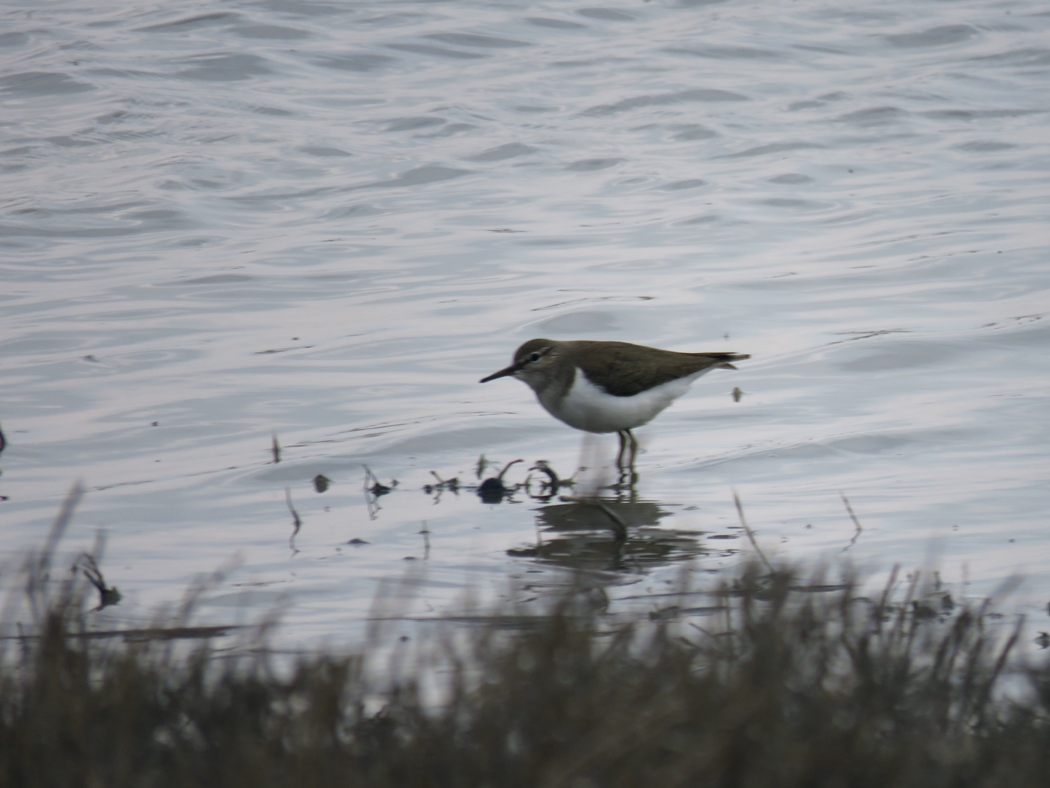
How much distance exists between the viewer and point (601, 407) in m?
8.39

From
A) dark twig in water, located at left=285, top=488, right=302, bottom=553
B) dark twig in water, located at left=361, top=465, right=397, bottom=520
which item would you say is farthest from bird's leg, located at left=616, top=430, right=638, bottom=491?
dark twig in water, located at left=285, top=488, right=302, bottom=553

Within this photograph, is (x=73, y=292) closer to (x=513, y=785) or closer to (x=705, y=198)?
(x=705, y=198)

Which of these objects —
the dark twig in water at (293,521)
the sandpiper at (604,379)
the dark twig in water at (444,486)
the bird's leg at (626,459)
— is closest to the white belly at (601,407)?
the sandpiper at (604,379)

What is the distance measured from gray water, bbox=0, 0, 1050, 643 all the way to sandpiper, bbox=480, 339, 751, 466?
0.35 meters

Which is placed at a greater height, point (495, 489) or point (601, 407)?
point (601, 407)

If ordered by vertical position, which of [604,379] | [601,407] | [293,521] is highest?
[604,379]

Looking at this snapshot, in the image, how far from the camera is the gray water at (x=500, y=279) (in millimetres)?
7074

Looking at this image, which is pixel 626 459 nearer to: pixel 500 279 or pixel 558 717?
pixel 500 279

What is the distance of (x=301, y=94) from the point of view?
21656 mm

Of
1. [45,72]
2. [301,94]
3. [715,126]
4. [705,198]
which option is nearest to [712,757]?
[705,198]

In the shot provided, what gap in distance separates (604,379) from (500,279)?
5415 millimetres

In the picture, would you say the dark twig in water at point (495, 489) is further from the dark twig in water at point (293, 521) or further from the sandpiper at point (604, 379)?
the dark twig in water at point (293, 521)

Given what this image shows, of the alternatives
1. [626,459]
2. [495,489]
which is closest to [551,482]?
[495,489]

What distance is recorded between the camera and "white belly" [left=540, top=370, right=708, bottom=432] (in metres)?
8.40
